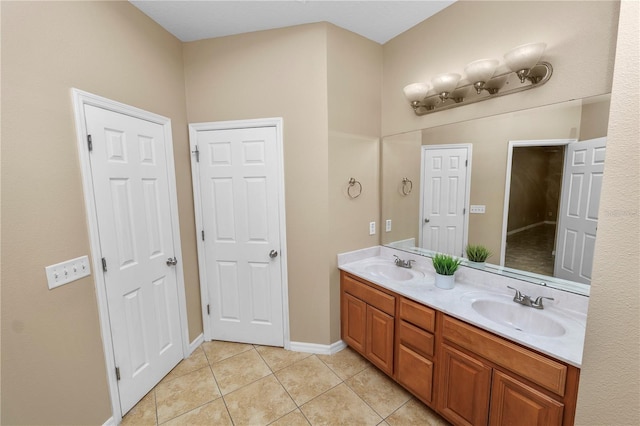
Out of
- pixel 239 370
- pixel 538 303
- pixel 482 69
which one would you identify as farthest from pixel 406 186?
pixel 239 370

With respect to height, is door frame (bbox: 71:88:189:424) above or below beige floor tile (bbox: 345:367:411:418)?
above

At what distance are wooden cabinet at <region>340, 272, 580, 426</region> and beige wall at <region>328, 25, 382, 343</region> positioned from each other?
1.20 feet

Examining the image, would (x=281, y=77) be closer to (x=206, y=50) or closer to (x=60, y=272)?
(x=206, y=50)

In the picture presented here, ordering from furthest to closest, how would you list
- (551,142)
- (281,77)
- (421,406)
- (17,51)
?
(281,77), (421,406), (551,142), (17,51)

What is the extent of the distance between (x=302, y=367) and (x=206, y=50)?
280 cm

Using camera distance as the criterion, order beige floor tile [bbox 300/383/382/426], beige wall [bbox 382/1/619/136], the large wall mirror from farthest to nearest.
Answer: beige floor tile [bbox 300/383/382/426] → the large wall mirror → beige wall [bbox 382/1/619/136]

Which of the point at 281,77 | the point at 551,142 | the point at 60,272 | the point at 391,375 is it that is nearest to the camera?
the point at 60,272

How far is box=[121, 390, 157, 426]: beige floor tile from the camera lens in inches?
66.1

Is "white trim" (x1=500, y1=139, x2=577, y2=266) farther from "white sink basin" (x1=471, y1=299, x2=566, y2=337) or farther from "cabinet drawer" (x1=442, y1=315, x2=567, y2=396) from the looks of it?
"cabinet drawer" (x1=442, y1=315, x2=567, y2=396)

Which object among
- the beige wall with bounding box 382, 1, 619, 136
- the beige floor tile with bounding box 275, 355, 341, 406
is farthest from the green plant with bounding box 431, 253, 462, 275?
the beige floor tile with bounding box 275, 355, 341, 406

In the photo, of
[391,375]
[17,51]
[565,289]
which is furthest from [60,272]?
[565,289]

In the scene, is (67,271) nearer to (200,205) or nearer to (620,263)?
(200,205)

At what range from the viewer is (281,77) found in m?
2.11

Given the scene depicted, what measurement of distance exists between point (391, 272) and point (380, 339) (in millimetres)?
558
